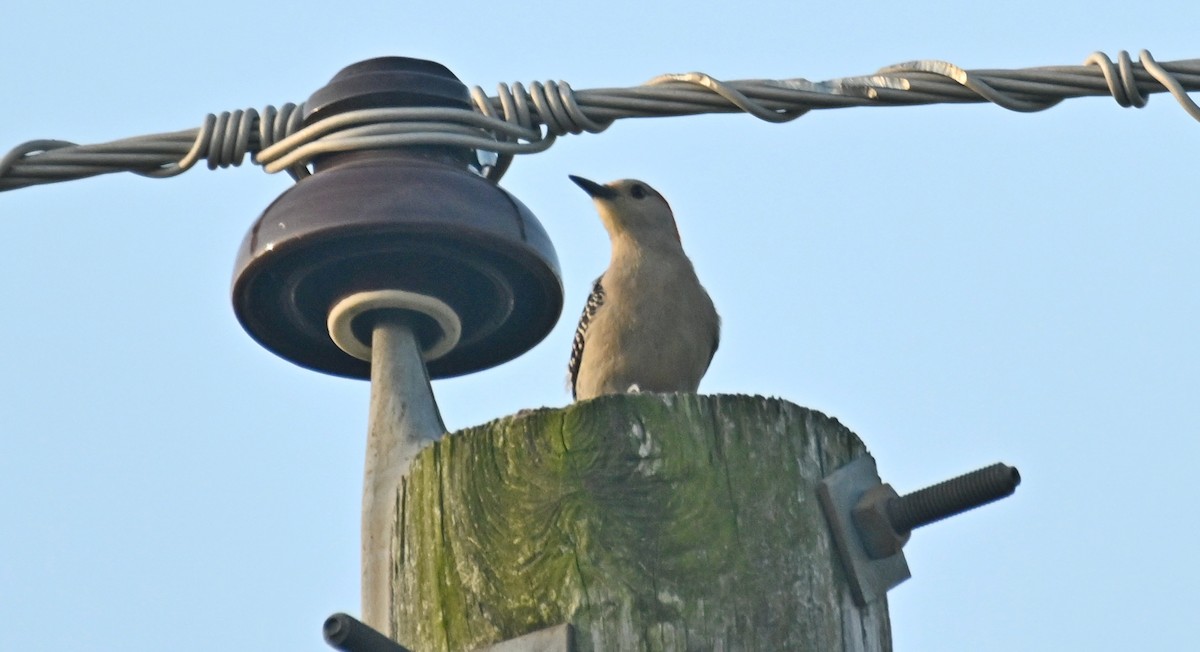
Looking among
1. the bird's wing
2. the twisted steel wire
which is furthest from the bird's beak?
the twisted steel wire

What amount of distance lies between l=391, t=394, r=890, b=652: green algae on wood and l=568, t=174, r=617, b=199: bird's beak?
5161mm

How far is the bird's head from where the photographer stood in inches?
342

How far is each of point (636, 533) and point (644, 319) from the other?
13.6 feet

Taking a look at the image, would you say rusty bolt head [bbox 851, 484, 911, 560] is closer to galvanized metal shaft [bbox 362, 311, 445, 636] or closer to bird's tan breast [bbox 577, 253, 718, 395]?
galvanized metal shaft [bbox 362, 311, 445, 636]

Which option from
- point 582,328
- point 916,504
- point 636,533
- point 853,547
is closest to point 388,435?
point 636,533

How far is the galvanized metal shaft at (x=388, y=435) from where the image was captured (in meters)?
4.23

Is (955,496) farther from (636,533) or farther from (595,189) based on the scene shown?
(595,189)

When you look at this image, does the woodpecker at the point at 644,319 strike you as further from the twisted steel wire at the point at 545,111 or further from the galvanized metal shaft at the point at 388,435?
the galvanized metal shaft at the point at 388,435

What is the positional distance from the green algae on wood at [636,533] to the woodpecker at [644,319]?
3.51 m

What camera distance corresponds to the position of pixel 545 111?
5.11 meters

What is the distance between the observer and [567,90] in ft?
16.7

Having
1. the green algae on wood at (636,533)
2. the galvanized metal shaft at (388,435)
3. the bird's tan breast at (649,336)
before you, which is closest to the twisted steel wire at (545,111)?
the galvanized metal shaft at (388,435)

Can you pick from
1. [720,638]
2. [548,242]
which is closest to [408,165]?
[548,242]

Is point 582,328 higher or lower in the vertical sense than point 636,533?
higher
